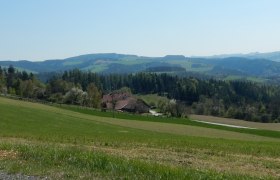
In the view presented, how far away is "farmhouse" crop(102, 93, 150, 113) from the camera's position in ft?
518

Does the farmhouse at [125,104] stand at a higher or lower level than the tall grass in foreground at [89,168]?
lower

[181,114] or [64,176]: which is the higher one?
[64,176]

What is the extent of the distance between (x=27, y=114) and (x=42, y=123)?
9089 millimetres

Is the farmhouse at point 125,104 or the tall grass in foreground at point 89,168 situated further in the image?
the farmhouse at point 125,104

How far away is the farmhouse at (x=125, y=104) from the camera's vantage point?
518 feet

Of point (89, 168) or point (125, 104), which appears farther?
point (125, 104)

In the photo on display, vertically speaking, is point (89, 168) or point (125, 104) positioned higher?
point (89, 168)

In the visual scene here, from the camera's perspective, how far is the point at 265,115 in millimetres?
159375

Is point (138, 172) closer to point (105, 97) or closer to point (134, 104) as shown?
point (134, 104)

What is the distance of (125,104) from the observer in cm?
16125

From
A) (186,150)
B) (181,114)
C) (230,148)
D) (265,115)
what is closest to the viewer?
(186,150)

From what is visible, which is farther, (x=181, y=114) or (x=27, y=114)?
(x=181, y=114)

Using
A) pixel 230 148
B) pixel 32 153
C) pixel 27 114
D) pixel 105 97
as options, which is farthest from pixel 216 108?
pixel 32 153

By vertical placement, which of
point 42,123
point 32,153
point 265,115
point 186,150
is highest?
point 32,153
